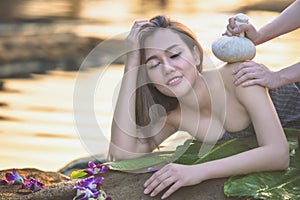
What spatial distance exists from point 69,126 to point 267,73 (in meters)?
3.03

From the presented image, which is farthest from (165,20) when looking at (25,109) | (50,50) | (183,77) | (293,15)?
(50,50)

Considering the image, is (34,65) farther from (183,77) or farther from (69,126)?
(183,77)

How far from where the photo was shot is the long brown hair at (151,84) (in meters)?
3.95

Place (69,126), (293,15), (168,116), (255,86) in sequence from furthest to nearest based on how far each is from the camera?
(69,126)
(293,15)
(168,116)
(255,86)

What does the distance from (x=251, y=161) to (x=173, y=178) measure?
31cm

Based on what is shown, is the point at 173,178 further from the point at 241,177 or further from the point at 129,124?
the point at 129,124

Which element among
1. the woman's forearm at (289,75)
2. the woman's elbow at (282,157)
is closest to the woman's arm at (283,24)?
the woman's forearm at (289,75)

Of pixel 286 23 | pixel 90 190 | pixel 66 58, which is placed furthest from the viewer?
pixel 66 58

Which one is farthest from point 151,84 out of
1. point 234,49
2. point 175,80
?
point 234,49

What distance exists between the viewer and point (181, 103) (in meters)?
4.04

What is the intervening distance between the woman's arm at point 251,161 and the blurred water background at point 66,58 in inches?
20.8

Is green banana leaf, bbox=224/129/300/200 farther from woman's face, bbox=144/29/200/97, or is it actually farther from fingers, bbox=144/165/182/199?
woman's face, bbox=144/29/200/97

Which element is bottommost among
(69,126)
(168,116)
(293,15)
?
(69,126)

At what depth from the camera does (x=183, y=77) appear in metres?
3.86
